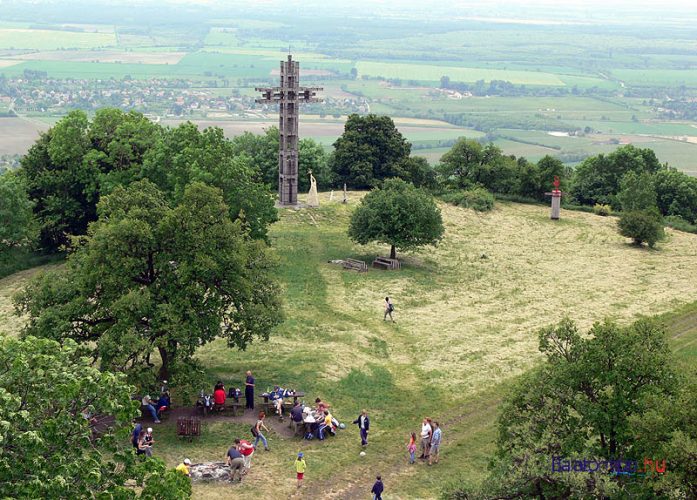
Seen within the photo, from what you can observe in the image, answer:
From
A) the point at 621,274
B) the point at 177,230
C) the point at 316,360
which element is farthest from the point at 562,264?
the point at 177,230

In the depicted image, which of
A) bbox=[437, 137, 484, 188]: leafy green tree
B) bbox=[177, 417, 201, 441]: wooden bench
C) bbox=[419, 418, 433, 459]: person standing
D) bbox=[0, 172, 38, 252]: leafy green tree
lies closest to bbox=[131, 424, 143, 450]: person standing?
bbox=[177, 417, 201, 441]: wooden bench

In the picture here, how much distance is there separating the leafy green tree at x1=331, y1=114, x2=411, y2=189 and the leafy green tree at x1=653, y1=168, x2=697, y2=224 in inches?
848

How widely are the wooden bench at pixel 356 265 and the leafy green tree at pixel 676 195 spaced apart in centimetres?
3402

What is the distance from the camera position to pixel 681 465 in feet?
69.7

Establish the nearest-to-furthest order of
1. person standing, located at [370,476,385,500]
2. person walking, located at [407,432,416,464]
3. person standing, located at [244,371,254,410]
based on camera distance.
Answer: person standing, located at [370,476,385,500] < person walking, located at [407,432,416,464] < person standing, located at [244,371,254,410]

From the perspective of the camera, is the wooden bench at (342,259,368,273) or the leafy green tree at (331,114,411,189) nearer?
the wooden bench at (342,259,368,273)

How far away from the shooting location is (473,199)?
239 feet

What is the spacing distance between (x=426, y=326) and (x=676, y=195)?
40.7m

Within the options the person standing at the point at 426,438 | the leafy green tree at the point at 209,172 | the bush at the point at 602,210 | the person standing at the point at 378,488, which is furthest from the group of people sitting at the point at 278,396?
the bush at the point at 602,210

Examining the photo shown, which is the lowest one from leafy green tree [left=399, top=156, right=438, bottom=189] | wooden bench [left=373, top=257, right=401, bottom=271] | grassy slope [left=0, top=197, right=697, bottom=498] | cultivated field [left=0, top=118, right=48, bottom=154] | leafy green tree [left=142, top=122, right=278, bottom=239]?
cultivated field [left=0, top=118, right=48, bottom=154]

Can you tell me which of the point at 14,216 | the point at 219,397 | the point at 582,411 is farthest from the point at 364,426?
the point at 14,216

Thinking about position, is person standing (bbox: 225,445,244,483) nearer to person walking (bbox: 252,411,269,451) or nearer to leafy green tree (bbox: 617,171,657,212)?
person walking (bbox: 252,411,269,451)

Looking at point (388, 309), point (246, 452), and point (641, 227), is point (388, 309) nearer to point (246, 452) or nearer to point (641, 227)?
point (246, 452)

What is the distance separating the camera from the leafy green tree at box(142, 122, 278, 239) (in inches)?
2040
